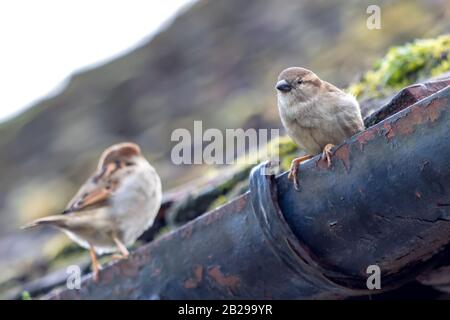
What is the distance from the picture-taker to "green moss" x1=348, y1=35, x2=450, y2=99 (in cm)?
405

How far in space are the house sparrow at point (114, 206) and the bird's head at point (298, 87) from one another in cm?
162

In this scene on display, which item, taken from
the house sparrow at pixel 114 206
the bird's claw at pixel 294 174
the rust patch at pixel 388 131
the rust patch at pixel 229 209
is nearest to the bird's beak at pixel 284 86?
the rust patch at pixel 229 209

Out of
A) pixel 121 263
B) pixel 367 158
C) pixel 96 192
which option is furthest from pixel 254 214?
pixel 96 192

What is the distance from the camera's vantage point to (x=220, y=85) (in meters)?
6.84

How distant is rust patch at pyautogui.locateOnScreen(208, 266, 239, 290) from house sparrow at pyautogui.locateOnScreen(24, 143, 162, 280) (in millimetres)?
2059

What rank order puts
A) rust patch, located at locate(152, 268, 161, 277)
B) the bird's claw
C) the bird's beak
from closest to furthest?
the bird's claw → rust patch, located at locate(152, 268, 161, 277) → the bird's beak

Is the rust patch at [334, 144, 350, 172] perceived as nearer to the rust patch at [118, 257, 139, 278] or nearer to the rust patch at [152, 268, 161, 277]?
the rust patch at [152, 268, 161, 277]

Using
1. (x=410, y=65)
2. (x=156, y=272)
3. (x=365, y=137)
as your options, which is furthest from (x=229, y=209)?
(x=410, y=65)

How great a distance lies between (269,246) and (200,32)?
5272 millimetres

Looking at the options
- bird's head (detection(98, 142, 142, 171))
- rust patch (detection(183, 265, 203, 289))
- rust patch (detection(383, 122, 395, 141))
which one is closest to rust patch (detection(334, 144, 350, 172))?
rust patch (detection(383, 122, 395, 141))

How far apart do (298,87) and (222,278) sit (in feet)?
3.47

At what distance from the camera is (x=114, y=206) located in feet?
18.9

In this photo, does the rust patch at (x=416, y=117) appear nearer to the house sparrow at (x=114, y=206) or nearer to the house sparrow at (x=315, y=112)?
the house sparrow at (x=315, y=112)

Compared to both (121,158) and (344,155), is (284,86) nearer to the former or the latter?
(344,155)
